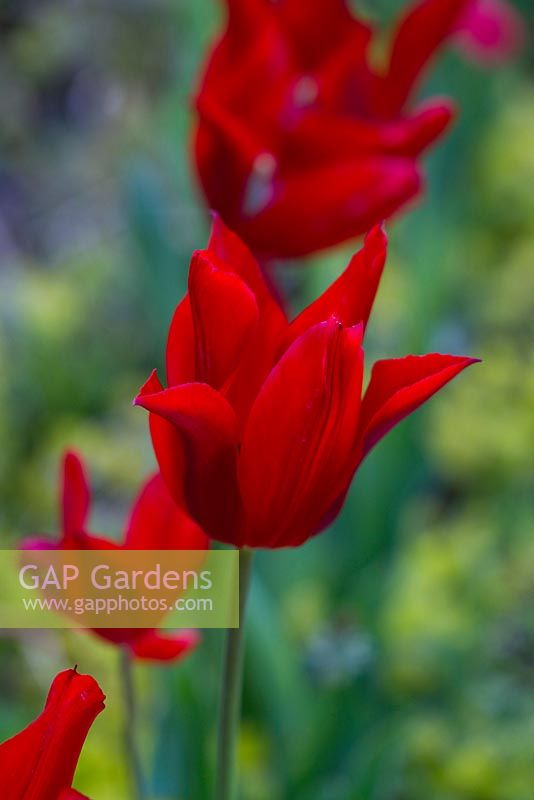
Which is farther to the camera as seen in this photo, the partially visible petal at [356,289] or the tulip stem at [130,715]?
the tulip stem at [130,715]

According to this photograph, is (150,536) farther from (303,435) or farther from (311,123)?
(311,123)

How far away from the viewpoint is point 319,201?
64 centimetres

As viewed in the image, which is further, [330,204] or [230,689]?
[330,204]

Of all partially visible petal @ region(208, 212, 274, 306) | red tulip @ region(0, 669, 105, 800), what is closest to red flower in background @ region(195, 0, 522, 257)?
partially visible petal @ region(208, 212, 274, 306)

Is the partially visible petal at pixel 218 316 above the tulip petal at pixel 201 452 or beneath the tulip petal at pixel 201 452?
above

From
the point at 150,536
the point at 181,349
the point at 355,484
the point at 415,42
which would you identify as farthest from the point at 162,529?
the point at 355,484

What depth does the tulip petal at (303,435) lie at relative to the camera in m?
0.41

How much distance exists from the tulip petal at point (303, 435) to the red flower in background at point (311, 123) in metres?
0.24

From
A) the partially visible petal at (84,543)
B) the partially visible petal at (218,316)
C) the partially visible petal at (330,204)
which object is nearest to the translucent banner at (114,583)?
the partially visible petal at (84,543)

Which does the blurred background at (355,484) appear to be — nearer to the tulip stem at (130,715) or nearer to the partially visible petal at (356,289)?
the tulip stem at (130,715)

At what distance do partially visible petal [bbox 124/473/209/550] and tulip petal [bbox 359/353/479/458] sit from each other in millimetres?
103

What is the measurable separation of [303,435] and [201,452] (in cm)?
4

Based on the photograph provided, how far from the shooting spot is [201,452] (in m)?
0.43

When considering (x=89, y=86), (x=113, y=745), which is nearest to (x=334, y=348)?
(x=113, y=745)
